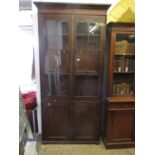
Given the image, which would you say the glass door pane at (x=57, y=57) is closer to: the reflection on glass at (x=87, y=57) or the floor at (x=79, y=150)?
the reflection on glass at (x=87, y=57)

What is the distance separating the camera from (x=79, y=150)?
9.11 ft

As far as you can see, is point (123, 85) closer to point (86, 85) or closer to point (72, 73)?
point (86, 85)

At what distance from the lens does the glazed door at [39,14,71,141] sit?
2715 mm

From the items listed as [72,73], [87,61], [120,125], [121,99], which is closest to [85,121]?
[120,125]

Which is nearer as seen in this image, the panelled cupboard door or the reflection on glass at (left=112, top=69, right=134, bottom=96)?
the panelled cupboard door

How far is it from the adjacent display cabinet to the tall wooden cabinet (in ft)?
0.46

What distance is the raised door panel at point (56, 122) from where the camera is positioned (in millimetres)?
2826

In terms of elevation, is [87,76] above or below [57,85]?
above

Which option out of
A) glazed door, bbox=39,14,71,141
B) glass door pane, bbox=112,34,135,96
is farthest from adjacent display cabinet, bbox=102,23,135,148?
glazed door, bbox=39,14,71,141

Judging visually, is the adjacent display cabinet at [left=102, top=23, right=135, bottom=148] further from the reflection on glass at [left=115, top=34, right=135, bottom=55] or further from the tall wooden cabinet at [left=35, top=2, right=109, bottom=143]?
the tall wooden cabinet at [left=35, top=2, right=109, bottom=143]

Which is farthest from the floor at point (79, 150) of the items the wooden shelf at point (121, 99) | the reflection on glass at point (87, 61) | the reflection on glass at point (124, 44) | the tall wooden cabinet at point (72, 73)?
the reflection on glass at point (124, 44)

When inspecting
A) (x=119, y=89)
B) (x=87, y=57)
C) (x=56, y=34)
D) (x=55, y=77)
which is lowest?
(x=119, y=89)

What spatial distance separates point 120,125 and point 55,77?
4.12ft

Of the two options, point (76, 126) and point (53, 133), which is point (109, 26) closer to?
point (76, 126)
